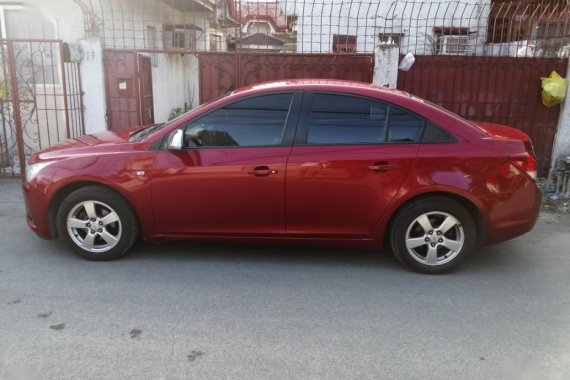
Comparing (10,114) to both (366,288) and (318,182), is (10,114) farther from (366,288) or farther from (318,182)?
(366,288)

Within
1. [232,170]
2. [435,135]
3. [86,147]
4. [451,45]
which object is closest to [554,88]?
[451,45]

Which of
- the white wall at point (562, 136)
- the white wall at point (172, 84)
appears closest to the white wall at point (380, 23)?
the white wall at point (172, 84)

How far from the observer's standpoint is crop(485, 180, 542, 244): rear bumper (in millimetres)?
4340

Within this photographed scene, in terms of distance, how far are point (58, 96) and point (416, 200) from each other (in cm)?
652

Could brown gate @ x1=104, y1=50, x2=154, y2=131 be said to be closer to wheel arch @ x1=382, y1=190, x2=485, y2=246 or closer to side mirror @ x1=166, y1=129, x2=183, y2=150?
side mirror @ x1=166, y1=129, x2=183, y2=150

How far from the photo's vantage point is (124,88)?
7883mm

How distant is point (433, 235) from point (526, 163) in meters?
0.99

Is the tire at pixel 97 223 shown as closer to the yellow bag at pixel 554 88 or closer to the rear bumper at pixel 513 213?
the rear bumper at pixel 513 213

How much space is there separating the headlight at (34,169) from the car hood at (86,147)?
0.17 ft

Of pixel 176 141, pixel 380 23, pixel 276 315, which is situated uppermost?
pixel 380 23

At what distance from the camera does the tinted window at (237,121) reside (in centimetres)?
445

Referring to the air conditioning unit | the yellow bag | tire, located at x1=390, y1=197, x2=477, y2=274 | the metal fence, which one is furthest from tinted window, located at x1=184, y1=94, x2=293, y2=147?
the air conditioning unit

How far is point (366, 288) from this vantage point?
13.8 feet

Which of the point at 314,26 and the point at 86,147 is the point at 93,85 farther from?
the point at 314,26
